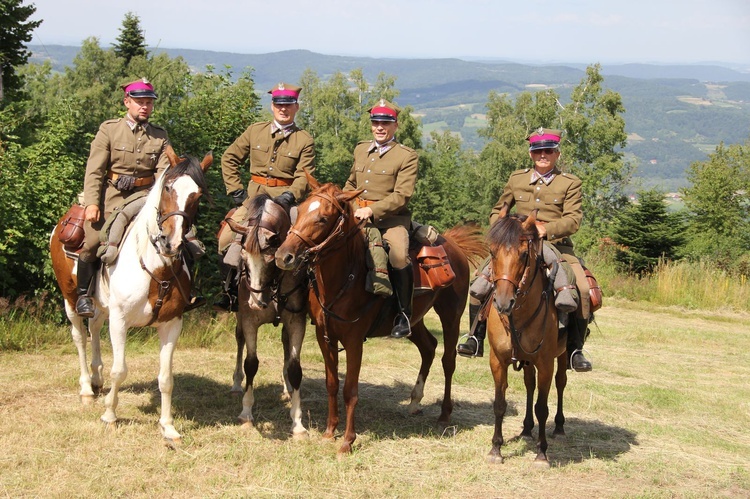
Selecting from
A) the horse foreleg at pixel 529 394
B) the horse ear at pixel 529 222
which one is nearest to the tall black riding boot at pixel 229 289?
the horse ear at pixel 529 222

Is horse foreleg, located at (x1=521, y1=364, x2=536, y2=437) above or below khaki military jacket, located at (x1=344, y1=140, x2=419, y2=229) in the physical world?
below

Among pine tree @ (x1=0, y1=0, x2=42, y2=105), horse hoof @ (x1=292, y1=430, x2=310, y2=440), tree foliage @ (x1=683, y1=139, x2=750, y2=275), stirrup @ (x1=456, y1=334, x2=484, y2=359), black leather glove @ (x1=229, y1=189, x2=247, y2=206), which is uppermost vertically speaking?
pine tree @ (x1=0, y1=0, x2=42, y2=105)

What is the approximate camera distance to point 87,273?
25.1 feet

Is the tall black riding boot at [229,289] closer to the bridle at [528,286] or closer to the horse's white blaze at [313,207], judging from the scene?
the horse's white blaze at [313,207]

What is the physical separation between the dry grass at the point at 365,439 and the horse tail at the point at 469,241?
6.00 feet

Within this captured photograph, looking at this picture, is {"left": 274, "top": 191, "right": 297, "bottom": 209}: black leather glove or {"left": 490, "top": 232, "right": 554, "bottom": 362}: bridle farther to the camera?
{"left": 274, "top": 191, "right": 297, "bottom": 209}: black leather glove

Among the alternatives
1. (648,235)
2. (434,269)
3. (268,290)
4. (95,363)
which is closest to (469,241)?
(434,269)

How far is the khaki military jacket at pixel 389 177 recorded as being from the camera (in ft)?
25.7

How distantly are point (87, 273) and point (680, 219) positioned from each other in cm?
2356

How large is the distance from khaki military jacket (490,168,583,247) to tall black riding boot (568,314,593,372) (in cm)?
83

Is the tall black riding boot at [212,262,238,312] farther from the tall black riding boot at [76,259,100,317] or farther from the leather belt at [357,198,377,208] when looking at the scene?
the leather belt at [357,198,377,208]

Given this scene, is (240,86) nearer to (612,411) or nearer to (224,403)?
(224,403)

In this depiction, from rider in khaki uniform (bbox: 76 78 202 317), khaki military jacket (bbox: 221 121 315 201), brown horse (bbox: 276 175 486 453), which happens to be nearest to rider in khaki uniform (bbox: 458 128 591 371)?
brown horse (bbox: 276 175 486 453)

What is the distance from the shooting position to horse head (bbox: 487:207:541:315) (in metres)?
6.30
